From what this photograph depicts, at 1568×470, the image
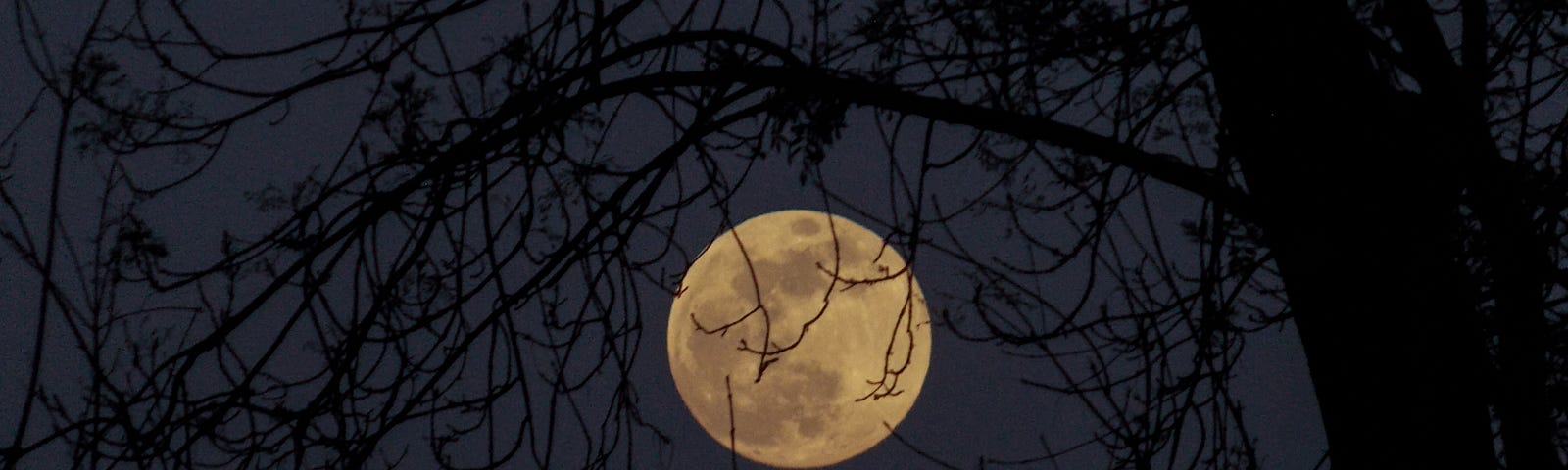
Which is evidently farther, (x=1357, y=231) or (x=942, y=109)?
(x=1357, y=231)

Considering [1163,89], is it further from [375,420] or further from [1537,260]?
[375,420]

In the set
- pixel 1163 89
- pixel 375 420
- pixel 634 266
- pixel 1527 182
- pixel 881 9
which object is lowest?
pixel 375 420

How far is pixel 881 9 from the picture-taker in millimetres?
4781

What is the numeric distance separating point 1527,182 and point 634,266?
2887 millimetres

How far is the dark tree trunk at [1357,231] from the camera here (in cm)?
332

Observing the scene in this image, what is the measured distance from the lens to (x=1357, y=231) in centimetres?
345

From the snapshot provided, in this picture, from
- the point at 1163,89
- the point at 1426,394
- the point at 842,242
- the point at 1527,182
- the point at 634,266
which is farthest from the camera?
the point at 842,242

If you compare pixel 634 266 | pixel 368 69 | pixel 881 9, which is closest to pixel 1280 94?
pixel 881 9

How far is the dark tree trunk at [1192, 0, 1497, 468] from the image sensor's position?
3.32 meters

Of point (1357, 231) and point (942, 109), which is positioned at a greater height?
point (942, 109)

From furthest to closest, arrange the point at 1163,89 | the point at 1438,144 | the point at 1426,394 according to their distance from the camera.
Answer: the point at 1163,89
the point at 1438,144
the point at 1426,394

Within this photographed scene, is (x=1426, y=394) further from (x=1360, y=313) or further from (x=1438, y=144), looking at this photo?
(x=1438, y=144)

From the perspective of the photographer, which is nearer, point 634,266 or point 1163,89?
point 634,266

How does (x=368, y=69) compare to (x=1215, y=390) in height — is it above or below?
above
